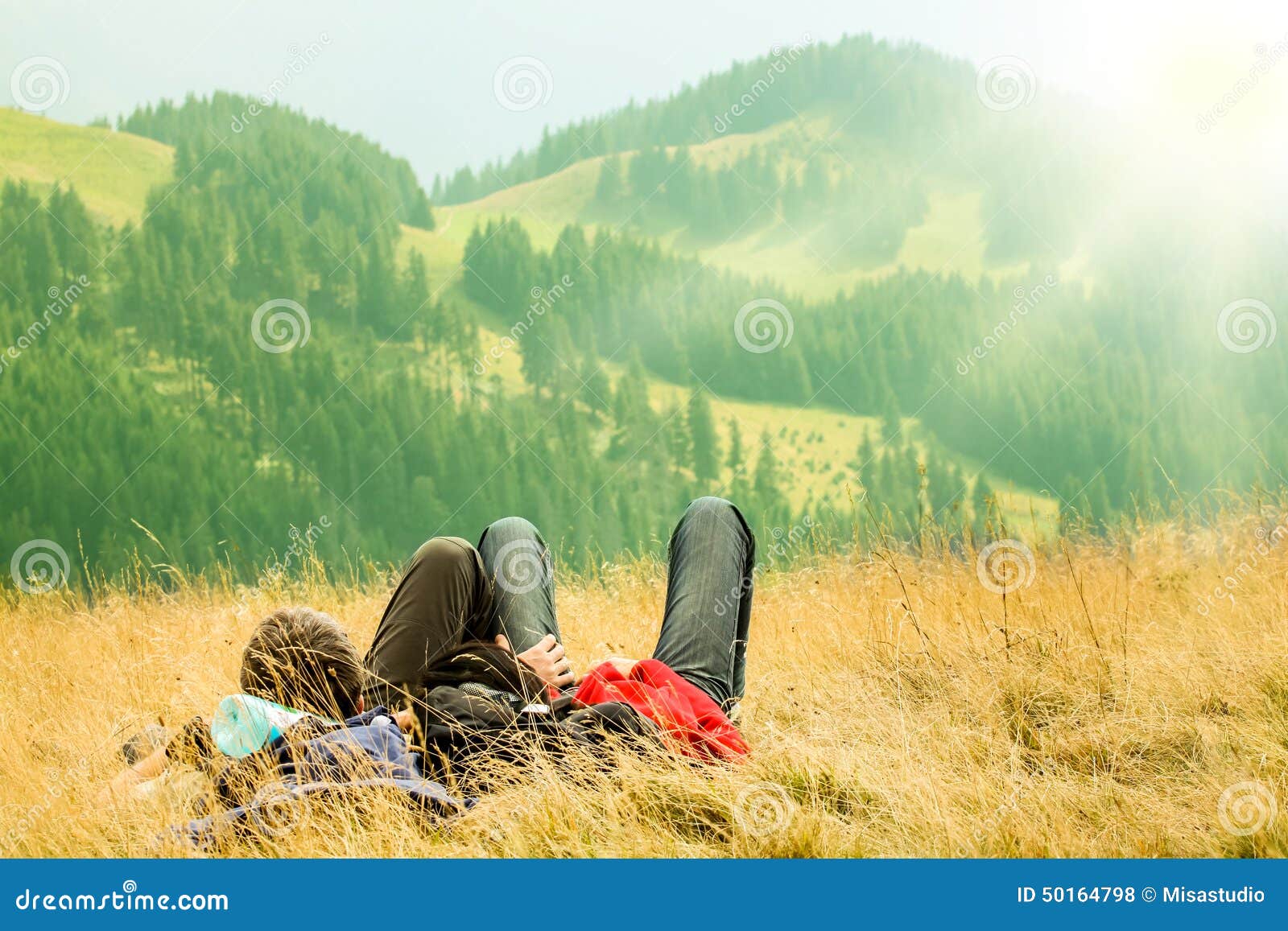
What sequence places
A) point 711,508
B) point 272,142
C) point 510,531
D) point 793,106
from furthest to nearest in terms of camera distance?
point 793,106 → point 272,142 → point 510,531 → point 711,508

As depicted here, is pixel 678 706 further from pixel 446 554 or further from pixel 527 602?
pixel 446 554

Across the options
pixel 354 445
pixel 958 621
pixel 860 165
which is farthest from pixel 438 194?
pixel 958 621

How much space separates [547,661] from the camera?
3.01m

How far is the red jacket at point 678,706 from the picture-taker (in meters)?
2.77

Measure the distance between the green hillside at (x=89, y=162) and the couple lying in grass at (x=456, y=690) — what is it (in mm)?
51468

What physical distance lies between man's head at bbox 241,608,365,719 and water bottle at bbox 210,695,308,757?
5.6 inches

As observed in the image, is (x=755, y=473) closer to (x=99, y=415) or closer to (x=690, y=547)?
(x=99, y=415)

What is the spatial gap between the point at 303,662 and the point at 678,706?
1.00 m

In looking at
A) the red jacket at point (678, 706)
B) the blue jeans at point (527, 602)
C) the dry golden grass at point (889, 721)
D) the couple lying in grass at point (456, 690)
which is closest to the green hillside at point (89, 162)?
the dry golden grass at point (889, 721)

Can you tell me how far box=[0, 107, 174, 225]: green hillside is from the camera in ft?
152

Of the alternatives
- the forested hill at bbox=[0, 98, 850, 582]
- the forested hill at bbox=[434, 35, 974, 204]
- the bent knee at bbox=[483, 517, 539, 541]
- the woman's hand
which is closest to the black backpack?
the bent knee at bbox=[483, 517, 539, 541]

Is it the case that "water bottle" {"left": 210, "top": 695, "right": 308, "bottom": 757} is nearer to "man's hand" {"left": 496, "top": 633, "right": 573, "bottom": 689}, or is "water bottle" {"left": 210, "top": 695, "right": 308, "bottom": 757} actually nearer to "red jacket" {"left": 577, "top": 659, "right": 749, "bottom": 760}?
"man's hand" {"left": 496, "top": 633, "right": 573, "bottom": 689}

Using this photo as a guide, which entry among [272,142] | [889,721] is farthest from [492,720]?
[272,142]

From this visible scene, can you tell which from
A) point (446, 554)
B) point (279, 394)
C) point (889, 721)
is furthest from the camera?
point (279, 394)
